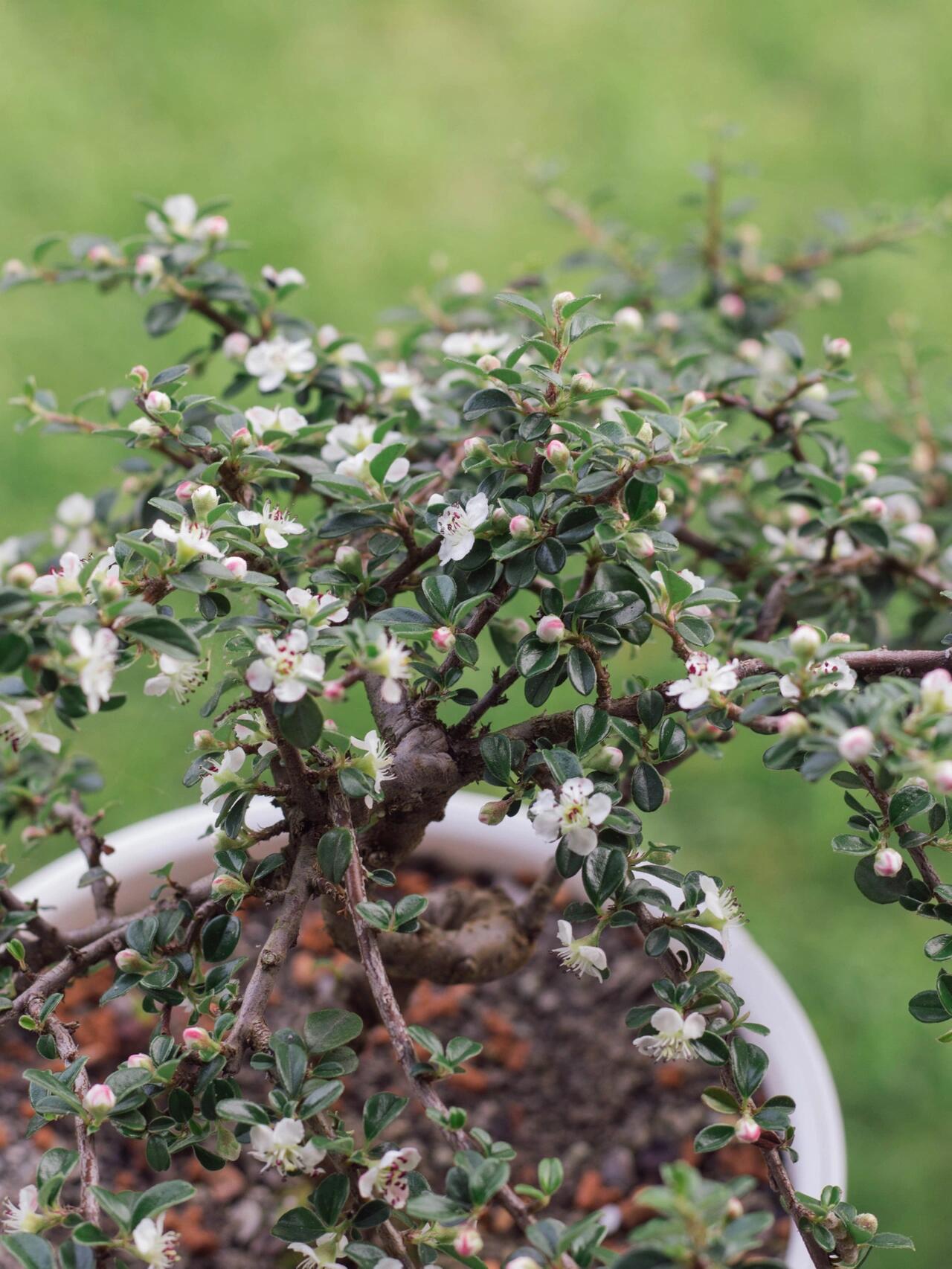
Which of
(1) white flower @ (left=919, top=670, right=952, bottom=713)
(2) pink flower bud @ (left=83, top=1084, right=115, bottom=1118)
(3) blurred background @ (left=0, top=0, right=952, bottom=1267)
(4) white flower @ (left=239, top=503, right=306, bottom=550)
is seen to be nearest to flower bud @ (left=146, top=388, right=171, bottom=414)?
(4) white flower @ (left=239, top=503, right=306, bottom=550)

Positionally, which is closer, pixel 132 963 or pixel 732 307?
pixel 132 963

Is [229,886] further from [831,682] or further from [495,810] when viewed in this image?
[831,682]

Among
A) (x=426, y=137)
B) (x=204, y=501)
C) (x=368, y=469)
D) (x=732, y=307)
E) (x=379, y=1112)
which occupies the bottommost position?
(x=379, y=1112)

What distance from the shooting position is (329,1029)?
93cm

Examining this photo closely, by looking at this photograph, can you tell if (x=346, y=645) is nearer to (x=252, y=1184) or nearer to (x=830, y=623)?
(x=830, y=623)

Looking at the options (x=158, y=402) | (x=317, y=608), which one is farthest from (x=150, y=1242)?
(x=158, y=402)

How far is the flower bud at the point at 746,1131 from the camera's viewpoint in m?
0.89

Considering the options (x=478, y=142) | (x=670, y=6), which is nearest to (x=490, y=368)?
(x=478, y=142)

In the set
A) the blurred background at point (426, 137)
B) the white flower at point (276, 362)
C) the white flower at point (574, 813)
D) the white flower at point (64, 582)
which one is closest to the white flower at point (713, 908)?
the white flower at point (574, 813)

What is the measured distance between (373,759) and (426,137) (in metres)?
2.49

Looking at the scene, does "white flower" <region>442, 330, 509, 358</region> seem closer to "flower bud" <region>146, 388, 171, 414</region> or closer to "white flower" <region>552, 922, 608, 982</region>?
"flower bud" <region>146, 388, 171, 414</region>

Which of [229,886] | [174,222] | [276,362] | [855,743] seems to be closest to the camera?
[855,743]

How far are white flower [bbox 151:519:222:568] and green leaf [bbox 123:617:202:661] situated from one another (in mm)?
86

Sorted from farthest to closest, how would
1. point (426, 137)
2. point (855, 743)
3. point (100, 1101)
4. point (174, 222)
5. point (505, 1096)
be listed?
point (426, 137), point (505, 1096), point (174, 222), point (100, 1101), point (855, 743)
